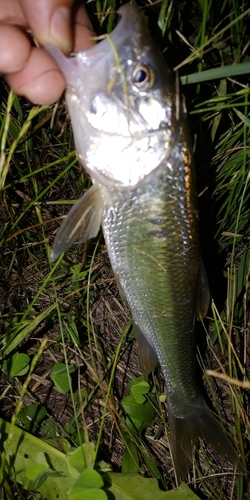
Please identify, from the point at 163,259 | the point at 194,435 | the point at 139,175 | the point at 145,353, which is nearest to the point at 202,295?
the point at 163,259

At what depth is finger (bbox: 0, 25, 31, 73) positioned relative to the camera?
1515 mm

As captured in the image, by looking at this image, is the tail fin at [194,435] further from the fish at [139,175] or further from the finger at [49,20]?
the finger at [49,20]

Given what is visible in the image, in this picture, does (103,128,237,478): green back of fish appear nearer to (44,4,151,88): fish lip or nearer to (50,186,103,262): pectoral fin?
(50,186,103,262): pectoral fin

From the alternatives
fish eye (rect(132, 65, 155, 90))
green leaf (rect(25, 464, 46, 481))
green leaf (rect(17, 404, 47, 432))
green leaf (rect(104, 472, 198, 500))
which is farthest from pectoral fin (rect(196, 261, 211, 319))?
green leaf (rect(17, 404, 47, 432))

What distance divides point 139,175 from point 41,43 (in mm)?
548

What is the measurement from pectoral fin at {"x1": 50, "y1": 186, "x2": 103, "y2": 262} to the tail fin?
1.11 metres

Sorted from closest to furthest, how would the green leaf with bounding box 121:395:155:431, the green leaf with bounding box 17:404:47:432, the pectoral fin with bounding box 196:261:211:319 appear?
the pectoral fin with bounding box 196:261:211:319 < the green leaf with bounding box 17:404:47:432 < the green leaf with bounding box 121:395:155:431

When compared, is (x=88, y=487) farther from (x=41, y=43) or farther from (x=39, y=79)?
(x=41, y=43)

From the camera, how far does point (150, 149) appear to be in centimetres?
166

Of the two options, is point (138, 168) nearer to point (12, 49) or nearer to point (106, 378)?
point (12, 49)

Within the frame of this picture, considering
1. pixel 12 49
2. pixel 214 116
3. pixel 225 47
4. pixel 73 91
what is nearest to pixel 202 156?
pixel 214 116

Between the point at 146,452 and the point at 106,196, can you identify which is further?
the point at 146,452

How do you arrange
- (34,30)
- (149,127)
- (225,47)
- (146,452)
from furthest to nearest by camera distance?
(146,452) < (225,47) < (149,127) < (34,30)

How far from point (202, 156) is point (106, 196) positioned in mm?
889
